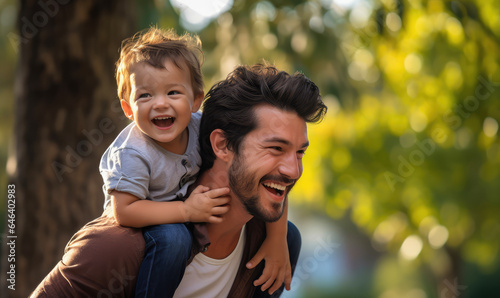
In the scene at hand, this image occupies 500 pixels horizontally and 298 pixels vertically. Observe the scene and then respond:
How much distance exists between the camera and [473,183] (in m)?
11.7

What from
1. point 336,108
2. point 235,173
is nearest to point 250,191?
point 235,173

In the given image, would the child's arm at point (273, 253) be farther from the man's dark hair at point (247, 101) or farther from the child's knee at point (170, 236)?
the child's knee at point (170, 236)

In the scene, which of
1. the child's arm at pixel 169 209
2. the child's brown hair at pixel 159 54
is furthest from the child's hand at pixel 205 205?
the child's brown hair at pixel 159 54

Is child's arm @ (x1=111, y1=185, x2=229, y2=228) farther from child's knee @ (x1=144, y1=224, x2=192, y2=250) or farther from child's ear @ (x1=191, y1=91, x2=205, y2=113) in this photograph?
child's ear @ (x1=191, y1=91, x2=205, y2=113)

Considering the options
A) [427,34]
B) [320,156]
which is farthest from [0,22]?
[427,34]

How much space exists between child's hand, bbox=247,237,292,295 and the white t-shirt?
0.11 metres

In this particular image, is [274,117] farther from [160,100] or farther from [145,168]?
[145,168]

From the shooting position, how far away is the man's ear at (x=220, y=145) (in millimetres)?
2689

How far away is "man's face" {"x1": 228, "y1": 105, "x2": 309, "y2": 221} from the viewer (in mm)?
2566

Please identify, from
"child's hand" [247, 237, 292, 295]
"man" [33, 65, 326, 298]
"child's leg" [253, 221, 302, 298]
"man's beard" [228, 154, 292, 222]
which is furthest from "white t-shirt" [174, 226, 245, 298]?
"man's beard" [228, 154, 292, 222]

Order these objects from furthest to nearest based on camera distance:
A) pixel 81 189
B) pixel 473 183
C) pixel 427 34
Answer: pixel 473 183 < pixel 427 34 < pixel 81 189

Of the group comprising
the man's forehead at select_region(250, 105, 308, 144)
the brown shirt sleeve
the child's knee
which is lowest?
the brown shirt sleeve

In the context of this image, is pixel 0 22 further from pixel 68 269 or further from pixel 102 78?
pixel 68 269

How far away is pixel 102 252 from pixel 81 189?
9.51ft
